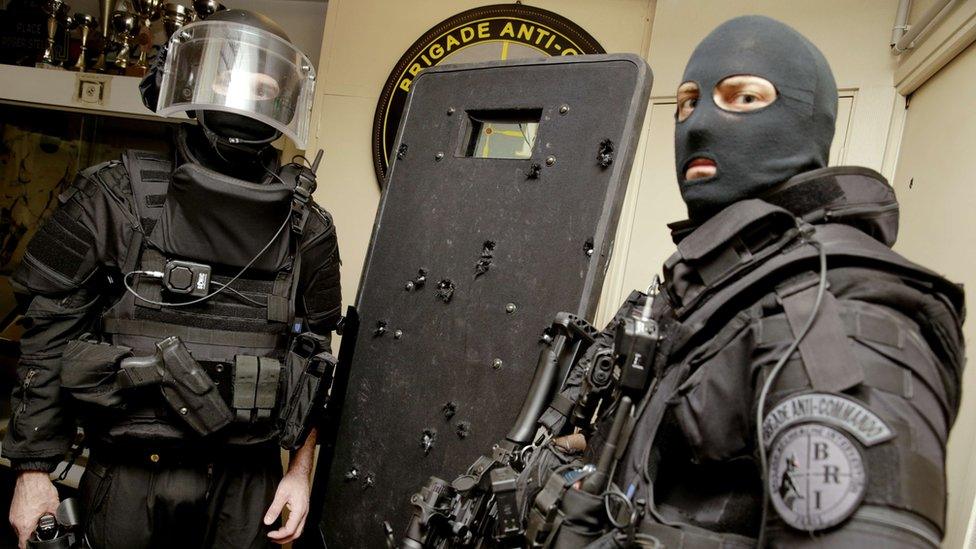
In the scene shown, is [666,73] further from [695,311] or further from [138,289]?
[138,289]

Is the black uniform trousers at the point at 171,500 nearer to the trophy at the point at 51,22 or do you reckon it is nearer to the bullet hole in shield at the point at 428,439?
the bullet hole in shield at the point at 428,439

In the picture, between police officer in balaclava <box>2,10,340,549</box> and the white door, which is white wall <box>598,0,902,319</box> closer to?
the white door

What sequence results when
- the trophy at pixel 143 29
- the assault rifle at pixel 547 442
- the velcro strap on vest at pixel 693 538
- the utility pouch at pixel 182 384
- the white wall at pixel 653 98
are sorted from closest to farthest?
the velcro strap on vest at pixel 693 538
the assault rifle at pixel 547 442
the utility pouch at pixel 182 384
the white wall at pixel 653 98
the trophy at pixel 143 29

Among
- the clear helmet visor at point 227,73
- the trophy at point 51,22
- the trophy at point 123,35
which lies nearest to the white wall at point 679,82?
the clear helmet visor at point 227,73

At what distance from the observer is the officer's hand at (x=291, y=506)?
162cm

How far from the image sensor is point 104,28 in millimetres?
3486

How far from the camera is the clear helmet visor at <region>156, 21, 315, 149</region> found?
5.21 ft

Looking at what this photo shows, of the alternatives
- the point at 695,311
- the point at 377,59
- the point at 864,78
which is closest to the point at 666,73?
the point at 864,78

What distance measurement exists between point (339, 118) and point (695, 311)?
2.51 m

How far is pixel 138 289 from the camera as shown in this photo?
1.52 meters

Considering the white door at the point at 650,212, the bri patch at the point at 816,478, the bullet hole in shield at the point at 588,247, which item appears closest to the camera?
the bri patch at the point at 816,478

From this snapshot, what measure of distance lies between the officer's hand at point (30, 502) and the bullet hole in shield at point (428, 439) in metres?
0.91

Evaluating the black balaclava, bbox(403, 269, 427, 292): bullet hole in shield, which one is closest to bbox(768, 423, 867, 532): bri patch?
the black balaclava

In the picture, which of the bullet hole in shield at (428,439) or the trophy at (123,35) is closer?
the bullet hole in shield at (428,439)
